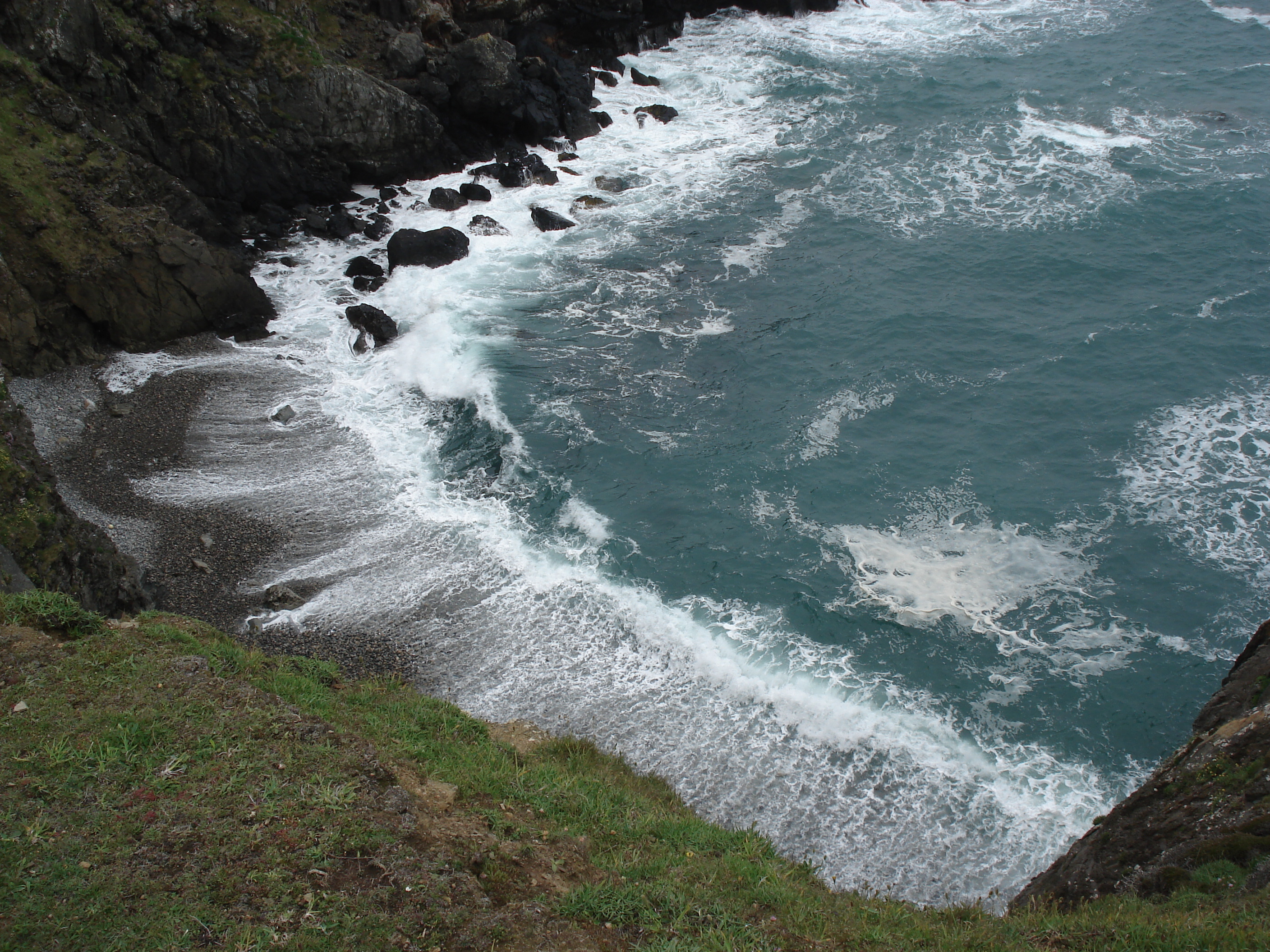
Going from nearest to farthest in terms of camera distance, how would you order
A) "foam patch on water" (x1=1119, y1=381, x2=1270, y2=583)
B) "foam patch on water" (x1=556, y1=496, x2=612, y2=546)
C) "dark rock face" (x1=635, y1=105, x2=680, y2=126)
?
"foam patch on water" (x1=1119, y1=381, x2=1270, y2=583), "foam patch on water" (x1=556, y1=496, x2=612, y2=546), "dark rock face" (x1=635, y1=105, x2=680, y2=126)

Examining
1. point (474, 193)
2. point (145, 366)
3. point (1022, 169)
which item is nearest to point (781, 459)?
point (145, 366)

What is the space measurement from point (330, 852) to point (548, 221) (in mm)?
31371

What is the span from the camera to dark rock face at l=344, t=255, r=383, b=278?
3322 centimetres

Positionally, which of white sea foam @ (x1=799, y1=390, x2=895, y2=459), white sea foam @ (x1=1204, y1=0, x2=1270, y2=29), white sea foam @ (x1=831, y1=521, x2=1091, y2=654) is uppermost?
white sea foam @ (x1=1204, y1=0, x2=1270, y2=29)

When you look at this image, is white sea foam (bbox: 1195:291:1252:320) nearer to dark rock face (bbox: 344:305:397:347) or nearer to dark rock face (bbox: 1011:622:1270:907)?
dark rock face (bbox: 1011:622:1270:907)

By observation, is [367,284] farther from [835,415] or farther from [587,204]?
[835,415]

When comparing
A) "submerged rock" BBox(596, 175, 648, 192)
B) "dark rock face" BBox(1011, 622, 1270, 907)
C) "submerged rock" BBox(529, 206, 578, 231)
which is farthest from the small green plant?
"submerged rock" BBox(596, 175, 648, 192)

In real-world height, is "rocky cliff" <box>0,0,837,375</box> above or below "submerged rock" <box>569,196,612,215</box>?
above

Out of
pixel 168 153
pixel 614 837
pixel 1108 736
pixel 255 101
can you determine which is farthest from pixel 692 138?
pixel 614 837

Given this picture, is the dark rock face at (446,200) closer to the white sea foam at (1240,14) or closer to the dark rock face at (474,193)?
the dark rock face at (474,193)

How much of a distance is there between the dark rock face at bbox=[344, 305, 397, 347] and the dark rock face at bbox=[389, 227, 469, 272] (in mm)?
4157

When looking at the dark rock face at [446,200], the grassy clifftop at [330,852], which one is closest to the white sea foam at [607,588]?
the dark rock face at [446,200]

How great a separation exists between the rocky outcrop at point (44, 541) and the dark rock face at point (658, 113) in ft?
119

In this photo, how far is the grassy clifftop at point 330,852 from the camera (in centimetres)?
834
